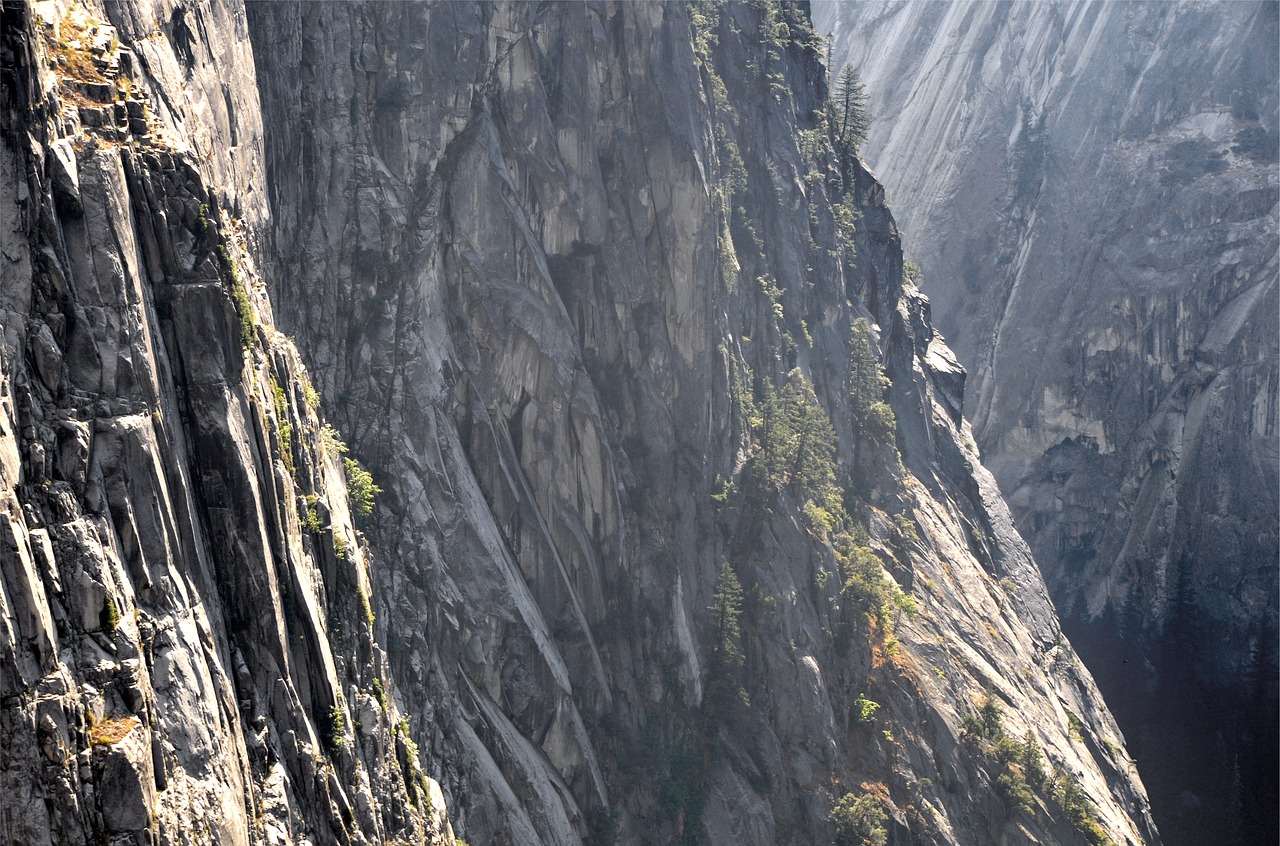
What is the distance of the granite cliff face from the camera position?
24.1 metres

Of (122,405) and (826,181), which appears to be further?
(826,181)

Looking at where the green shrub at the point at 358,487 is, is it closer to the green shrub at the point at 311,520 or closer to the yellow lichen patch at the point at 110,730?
the green shrub at the point at 311,520

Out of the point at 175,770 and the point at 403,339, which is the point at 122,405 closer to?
the point at 175,770

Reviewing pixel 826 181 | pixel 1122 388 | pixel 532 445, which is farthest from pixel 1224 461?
pixel 532 445

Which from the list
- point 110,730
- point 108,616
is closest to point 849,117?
point 108,616

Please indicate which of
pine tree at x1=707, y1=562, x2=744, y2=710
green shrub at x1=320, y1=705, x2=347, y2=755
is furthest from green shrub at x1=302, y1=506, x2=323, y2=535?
pine tree at x1=707, y1=562, x2=744, y2=710

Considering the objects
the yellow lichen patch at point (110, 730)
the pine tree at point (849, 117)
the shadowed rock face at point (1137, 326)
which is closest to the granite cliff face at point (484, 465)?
the yellow lichen patch at point (110, 730)

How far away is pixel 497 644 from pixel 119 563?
27841 millimetres

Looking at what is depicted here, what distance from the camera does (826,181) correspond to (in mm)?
88500

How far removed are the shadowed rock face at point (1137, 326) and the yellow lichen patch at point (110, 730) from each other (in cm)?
7534

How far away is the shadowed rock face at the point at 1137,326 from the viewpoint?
92.9 m

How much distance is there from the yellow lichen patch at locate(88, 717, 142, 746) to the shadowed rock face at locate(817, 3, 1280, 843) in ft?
247

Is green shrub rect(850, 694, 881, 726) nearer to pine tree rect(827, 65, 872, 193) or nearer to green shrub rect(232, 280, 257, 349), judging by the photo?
green shrub rect(232, 280, 257, 349)

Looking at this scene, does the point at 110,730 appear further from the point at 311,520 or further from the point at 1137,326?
the point at 1137,326
